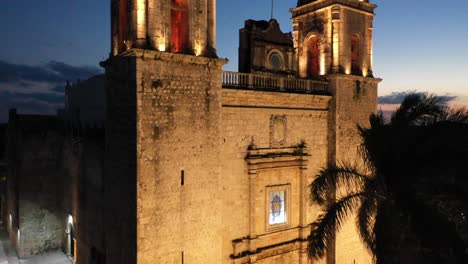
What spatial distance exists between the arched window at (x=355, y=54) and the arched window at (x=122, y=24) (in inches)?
411

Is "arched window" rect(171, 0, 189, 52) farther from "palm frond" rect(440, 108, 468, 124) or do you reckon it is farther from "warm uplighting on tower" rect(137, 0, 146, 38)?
"palm frond" rect(440, 108, 468, 124)

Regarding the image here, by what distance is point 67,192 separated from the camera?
1869 centimetres

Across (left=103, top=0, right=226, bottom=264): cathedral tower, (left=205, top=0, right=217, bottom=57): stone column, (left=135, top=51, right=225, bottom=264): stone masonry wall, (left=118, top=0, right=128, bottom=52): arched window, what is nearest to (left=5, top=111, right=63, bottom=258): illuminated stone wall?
(left=103, top=0, right=226, bottom=264): cathedral tower

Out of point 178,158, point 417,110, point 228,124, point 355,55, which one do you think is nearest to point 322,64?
point 355,55

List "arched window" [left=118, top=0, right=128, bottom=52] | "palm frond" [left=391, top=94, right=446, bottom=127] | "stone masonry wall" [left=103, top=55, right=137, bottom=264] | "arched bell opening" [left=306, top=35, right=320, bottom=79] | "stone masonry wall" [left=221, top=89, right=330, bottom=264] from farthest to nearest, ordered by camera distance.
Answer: "arched bell opening" [left=306, top=35, right=320, bottom=79] → "stone masonry wall" [left=221, top=89, right=330, bottom=264] → "arched window" [left=118, top=0, right=128, bottom=52] → "stone masonry wall" [left=103, top=55, right=137, bottom=264] → "palm frond" [left=391, top=94, right=446, bottom=127]

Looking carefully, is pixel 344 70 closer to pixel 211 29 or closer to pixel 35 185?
pixel 211 29

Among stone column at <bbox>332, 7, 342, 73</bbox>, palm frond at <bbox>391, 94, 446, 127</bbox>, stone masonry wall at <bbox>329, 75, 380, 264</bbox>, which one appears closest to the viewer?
palm frond at <bbox>391, 94, 446, 127</bbox>

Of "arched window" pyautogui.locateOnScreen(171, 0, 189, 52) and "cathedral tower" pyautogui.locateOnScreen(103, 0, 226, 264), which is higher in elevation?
"arched window" pyautogui.locateOnScreen(171, 0, 189, 52)

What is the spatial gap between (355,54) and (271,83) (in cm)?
549

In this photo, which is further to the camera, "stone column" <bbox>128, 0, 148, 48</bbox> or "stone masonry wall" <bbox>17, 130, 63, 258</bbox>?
"stone masonry wall" <bbox>17, 130, 63, 258</bbox>

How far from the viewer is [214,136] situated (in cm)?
1202

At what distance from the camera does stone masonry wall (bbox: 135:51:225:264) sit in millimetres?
10633

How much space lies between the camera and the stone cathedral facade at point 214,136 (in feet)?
35.6

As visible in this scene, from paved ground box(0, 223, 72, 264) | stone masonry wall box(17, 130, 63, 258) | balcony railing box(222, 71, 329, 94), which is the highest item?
balcony railing box(222, 71, 329, 94)
